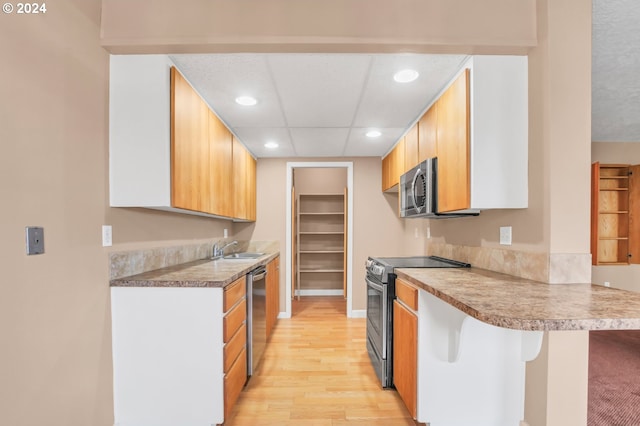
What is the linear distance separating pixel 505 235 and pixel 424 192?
640mm

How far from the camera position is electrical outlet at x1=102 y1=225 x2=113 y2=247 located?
1625 millimetres

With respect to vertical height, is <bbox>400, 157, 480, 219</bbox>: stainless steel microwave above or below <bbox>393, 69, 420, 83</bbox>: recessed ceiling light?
below

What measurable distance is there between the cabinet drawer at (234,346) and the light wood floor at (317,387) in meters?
0.40

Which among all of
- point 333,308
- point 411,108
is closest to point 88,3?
point 411,108

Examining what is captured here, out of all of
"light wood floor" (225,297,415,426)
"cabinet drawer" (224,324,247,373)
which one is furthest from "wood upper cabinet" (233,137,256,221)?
"light wood floor" (225,297,415,426)

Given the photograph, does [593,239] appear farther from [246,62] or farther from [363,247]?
[246,62]

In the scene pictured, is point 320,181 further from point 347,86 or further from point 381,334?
point 381,334

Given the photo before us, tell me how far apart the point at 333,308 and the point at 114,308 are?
3.30 metres

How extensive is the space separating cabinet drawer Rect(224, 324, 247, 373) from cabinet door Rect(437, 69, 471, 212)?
1.74 m

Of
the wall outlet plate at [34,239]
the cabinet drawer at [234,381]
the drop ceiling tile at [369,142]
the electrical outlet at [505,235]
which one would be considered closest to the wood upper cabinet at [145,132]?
the wall outlet plate at [34,239]

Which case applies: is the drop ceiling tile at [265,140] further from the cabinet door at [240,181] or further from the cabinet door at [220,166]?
the cabinet door at [220,166]

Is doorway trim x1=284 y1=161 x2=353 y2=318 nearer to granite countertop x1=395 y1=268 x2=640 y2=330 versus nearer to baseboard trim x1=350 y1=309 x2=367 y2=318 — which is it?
baseboard trim x1=350 y1=309 x2=367 y2=318

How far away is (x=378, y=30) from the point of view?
1.55 meters

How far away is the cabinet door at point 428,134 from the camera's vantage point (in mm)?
2184
